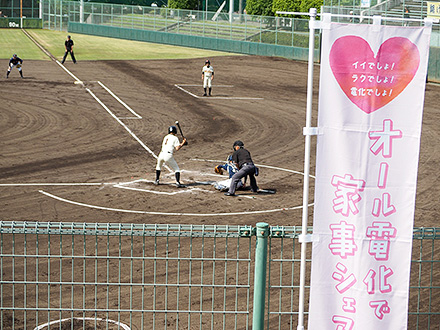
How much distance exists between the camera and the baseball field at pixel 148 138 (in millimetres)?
18703

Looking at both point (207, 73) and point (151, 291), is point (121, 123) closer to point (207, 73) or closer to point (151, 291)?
point (207, 73)

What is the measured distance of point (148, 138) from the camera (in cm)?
2848

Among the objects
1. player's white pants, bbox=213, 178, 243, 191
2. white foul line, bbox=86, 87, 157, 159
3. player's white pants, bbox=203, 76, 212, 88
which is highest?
player's white pants, bbox=203, 76, 212, 88

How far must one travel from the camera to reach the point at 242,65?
53.4 m

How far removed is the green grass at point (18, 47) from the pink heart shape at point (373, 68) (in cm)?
4924

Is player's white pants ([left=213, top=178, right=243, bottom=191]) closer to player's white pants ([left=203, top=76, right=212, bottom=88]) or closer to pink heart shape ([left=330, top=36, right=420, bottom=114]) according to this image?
pink heart shape ([left=330, top=36, right=420, bottom=114])

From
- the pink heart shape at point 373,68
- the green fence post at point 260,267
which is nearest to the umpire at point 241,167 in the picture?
the green fence post at point 260,267

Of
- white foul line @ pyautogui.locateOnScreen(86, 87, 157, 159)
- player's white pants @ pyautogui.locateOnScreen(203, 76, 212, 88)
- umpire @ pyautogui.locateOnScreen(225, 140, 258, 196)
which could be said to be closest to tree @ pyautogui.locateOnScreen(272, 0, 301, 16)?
player's white pants @ pyautogui.locateOnScreen(203, 76, 212, 88)

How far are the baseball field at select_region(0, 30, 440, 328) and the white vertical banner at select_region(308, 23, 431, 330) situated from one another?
10.7 m

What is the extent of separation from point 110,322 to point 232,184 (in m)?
9.37

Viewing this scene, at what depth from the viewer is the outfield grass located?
56.6 meters

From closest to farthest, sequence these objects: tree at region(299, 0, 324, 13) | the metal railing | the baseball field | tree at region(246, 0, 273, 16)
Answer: the metal railing < the baseball field < tree at region(299, 0, 324, 13) < tree at region(246, 0, 273, 16)

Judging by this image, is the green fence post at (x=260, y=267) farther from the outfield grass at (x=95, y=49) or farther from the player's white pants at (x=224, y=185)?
the outfield grass at (x=95, y=49)

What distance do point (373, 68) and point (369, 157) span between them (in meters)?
0.80
